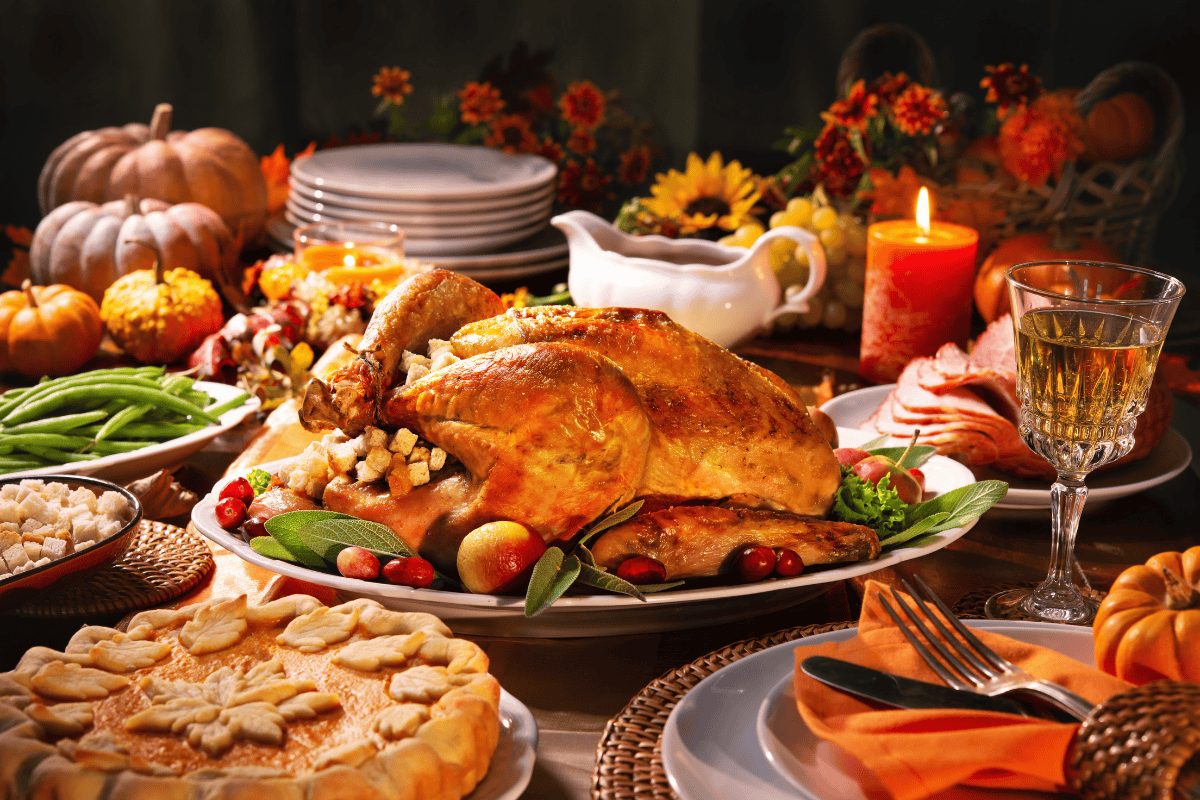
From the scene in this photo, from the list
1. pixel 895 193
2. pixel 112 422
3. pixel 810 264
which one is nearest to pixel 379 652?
pixel 112 422

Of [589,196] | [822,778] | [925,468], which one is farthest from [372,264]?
[822,778]

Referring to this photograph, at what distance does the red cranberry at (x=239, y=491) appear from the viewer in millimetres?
1309

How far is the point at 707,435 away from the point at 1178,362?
4.62 ft

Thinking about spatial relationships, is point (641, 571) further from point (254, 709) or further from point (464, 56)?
point (464, 56)

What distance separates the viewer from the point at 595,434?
3.81 ft

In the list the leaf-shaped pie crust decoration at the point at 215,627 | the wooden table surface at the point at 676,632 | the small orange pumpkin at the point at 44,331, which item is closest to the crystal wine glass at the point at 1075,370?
the wooden table surface at the point at 676,632

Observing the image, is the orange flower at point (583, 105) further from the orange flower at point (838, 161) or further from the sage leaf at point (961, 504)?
the sage leaf at point (961, 504)

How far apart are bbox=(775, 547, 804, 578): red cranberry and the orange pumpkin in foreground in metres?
0.31

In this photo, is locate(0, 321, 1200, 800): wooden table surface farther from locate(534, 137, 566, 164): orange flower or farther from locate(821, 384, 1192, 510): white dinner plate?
locate(534, 137, 566, 164): orange flower

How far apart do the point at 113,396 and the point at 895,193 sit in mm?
1579

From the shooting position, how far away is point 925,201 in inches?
78.4

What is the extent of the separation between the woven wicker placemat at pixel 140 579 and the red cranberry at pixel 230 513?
0.10 metres

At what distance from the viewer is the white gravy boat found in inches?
78.5

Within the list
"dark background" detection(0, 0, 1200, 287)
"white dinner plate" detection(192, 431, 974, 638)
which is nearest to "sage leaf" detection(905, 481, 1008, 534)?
"white dinner plate" detection(192, 431, 974, 638)
